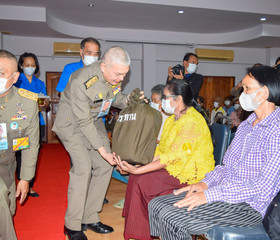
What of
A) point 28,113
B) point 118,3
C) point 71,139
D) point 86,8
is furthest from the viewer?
point 86,8

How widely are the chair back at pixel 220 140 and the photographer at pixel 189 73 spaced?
1.00 m

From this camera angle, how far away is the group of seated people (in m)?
1.40

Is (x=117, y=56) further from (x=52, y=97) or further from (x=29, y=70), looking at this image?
(x=52, y=97)

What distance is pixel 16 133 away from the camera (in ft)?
6.08

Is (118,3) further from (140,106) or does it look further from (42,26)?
(140,106)

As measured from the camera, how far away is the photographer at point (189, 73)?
3332 millimetres

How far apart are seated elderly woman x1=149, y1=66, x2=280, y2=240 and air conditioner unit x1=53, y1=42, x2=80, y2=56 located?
7690 mm

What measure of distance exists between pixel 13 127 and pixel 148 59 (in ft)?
25.9

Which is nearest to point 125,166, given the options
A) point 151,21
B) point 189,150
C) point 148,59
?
point 189,150

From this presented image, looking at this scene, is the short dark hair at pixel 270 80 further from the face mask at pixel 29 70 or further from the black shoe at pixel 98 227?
the face mask at pixel 29 70

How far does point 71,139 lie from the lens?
88.1 inches

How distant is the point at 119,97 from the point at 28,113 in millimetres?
862

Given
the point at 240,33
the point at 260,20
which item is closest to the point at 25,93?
the point at 260,20

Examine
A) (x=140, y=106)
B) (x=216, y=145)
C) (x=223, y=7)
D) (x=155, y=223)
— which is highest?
(x=223, y=7)
